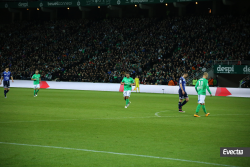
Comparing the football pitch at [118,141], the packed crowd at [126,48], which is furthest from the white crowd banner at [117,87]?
the football pitch at [118,141]

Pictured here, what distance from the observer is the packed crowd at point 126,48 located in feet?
138

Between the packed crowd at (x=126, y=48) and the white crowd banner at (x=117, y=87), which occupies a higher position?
the packed crowd at (x=126, y=48)

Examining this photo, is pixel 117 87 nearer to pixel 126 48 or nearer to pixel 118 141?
pixel 126 48

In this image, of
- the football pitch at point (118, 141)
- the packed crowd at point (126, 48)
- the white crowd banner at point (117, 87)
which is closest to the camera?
the football pitch at point (118, 141)

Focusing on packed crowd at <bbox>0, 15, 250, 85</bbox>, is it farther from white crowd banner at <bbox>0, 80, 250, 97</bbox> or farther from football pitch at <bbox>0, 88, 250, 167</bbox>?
football pitch at <bbox>0, 88, 250, 167</bbox>

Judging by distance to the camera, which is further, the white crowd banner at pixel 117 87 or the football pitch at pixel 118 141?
the white crowd banner at pixel 117 87

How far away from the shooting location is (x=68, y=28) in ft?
201

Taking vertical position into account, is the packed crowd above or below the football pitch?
above

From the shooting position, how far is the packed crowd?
4200 centimetres

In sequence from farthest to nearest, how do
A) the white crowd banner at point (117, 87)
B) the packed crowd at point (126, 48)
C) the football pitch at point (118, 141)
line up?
the packed crowd at point (126, 48) < the white crowd banner at point (117, 87) < the football pitch at point (118, 141)

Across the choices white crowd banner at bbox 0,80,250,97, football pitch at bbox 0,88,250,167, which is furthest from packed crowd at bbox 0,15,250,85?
football pitch at bbox 0,88,250,167

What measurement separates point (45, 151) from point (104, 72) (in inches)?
1471

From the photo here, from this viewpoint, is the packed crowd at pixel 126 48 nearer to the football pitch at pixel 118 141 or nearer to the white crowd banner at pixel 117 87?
the white crowd banner at pixel 117 87

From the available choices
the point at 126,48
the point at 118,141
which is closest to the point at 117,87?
the point at 126,48
